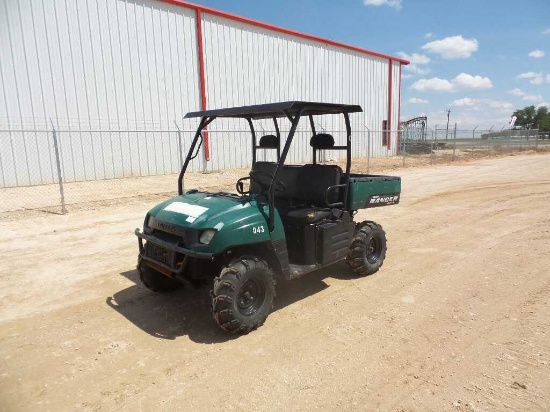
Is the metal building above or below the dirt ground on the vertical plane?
above

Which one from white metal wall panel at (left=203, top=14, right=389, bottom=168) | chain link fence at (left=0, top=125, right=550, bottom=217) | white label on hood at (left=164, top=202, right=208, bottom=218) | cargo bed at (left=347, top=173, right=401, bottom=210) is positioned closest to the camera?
white label on hood at (left=164, top=202, right=208, bottom=218)

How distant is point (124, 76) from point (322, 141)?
11.5m

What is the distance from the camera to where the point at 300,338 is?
3373 millimetres

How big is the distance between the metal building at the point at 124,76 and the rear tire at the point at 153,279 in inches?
Answer: 241

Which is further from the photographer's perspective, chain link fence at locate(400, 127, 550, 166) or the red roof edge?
chain link fence at locate(400, 127, 550, 166)

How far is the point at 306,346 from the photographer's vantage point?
3.24 m

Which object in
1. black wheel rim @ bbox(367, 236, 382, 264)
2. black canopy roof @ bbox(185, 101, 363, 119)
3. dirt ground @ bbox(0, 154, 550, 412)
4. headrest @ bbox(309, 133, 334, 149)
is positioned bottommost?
dirt ground @ bbox(0, 154, 550, 412)

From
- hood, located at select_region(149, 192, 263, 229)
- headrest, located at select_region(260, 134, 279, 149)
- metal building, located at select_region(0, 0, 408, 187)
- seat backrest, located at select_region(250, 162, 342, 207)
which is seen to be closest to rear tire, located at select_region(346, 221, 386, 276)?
seat backrest, located at select_region(250, 162, 342, 207)

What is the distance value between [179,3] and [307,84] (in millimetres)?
7728

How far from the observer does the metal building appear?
38.5 ft

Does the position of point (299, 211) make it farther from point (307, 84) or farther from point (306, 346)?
point (307, 84)

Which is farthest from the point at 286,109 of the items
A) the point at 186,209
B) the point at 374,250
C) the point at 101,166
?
the point at 101,166

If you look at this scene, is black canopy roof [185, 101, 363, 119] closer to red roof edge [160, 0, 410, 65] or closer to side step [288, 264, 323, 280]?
side step [288, 264, 323, 280]

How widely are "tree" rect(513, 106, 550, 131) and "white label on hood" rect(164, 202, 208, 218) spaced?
8168 cm
